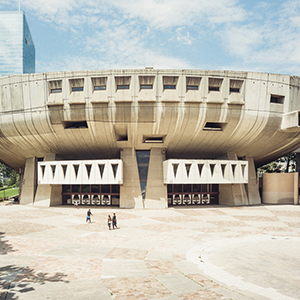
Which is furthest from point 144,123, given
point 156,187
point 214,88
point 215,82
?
point 215,82

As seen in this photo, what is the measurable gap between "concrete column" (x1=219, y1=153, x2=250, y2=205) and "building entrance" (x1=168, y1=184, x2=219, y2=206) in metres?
1.59

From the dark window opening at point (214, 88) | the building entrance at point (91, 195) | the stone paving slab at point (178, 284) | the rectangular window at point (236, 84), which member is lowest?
the stone paving slab at point (178, 284)

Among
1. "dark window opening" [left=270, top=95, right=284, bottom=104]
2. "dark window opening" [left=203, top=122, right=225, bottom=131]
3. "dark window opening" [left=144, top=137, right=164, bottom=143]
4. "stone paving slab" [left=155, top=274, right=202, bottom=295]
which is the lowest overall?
"stone paving slab" [left=155, top=274, right=202, bottom=295]

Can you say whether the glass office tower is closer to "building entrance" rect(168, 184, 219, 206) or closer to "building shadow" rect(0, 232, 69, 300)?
"building entrance" rect(168, 184, 219, 206)

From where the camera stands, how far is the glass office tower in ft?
579

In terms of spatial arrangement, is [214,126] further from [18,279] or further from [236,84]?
[18,279]

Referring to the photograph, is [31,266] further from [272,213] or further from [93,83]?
[272,213]

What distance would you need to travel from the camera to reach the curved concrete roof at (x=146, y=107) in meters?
27.2

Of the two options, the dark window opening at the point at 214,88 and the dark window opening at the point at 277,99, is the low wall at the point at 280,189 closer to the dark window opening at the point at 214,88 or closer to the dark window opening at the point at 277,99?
the dark window opening at the point at 277,99

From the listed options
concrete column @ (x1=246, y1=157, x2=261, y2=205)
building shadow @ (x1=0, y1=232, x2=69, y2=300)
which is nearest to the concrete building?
concrete column @ (x1=246, y1=157, x2=261, y2=205)

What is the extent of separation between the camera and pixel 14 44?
181250mm

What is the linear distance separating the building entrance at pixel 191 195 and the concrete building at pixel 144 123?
324cm

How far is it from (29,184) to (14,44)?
192 metres

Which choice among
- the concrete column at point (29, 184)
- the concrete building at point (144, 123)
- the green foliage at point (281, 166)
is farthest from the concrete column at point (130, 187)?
the green foliage at point (281, 166)
